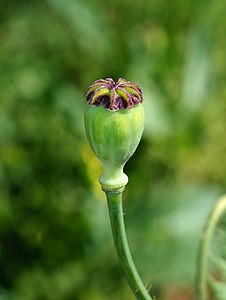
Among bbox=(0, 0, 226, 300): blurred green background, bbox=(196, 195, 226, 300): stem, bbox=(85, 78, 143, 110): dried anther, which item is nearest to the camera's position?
bbox=(85, 78, 143, 110): dried anther

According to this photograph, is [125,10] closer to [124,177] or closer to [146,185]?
[146,185]

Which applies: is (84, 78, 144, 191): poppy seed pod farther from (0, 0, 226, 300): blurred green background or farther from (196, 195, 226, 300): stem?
(0, 0, 226, 300): blurred green background

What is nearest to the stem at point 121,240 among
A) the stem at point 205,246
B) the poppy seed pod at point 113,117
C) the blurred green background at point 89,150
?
the poppy seed pod at point 113,117

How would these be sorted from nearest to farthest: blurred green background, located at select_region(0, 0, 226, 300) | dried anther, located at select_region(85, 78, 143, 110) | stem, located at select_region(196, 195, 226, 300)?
1. dried anther, located at select_region(85, 78, 143, 110)
2. stem, located at select_region(196, 195, 226, 300)
3. blurred green background, located at select_region(0, 0, 226, 300)

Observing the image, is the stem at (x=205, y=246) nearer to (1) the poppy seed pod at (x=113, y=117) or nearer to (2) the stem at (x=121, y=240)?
(2) the stem at (x=121, y=240)

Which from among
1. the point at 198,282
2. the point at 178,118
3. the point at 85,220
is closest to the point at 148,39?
the point at 178,118

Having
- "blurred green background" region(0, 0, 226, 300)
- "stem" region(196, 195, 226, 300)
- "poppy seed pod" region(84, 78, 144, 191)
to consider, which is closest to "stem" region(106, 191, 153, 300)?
"poppy seed pod" region(84, 78, 144, 191)

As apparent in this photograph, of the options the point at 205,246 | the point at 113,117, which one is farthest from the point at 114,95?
the point at 205,246
